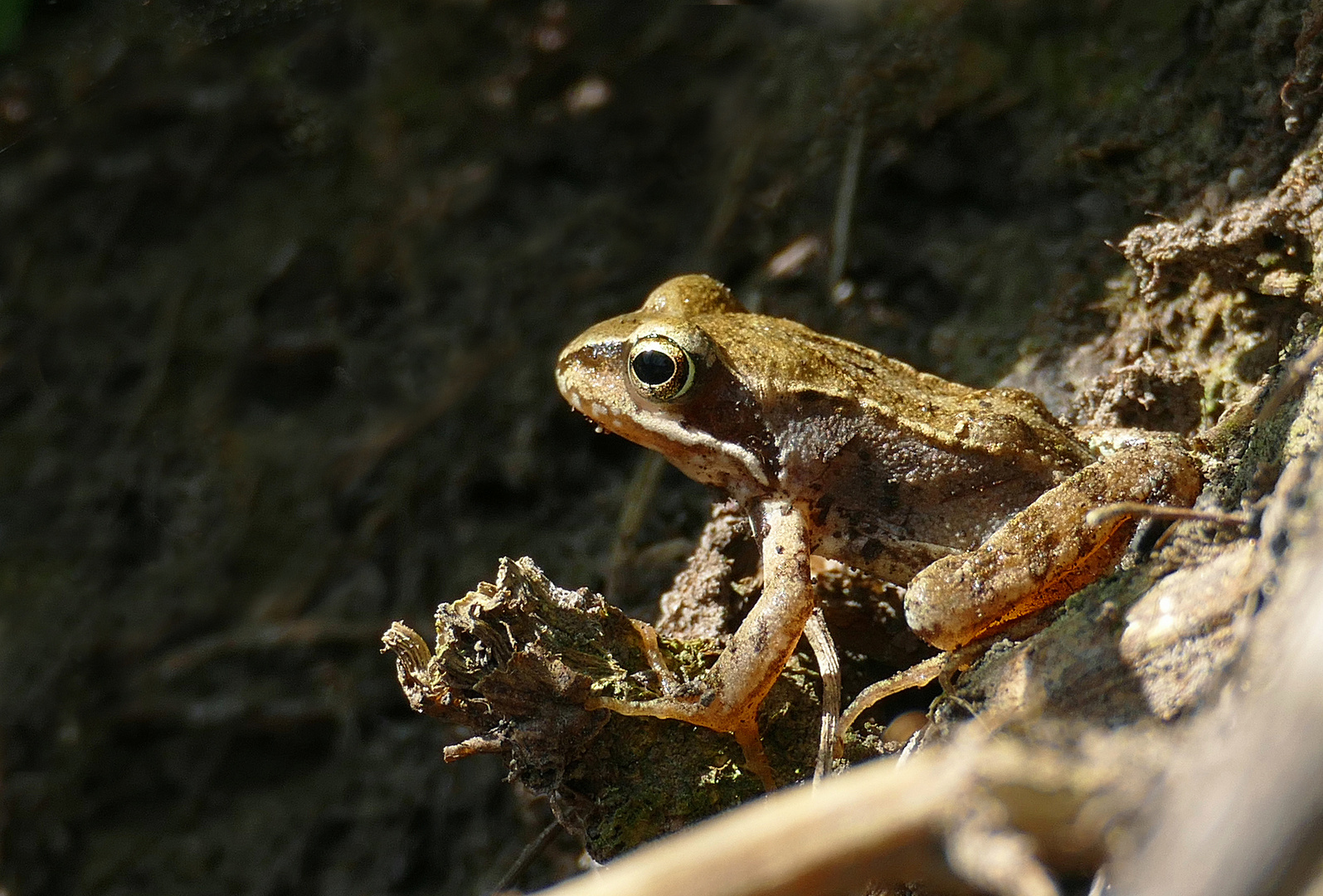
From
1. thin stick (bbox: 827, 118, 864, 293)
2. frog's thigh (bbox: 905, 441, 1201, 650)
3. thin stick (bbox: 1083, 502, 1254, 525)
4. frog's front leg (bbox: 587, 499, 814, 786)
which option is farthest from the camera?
thin stick (bbox: 827, 118, 864, 293)

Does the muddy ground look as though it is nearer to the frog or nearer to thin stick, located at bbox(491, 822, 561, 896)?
thin stick, located at bbox(491, 822, 561, 896)

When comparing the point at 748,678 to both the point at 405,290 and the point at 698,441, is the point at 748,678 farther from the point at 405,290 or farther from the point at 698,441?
the point at 405,290

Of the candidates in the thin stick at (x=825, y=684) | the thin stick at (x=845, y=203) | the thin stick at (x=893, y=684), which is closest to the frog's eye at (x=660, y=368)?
the thin stick at (x=825, y=684)

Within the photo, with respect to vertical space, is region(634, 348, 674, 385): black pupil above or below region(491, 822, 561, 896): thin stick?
above

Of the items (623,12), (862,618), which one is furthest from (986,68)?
(862,618)

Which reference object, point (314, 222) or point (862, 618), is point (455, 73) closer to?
point (314, 222)

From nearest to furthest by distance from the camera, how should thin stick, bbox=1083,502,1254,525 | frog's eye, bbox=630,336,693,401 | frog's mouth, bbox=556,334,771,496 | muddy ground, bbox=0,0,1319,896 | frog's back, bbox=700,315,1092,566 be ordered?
thin stick, bbox=1083,502,1254,525 < frog's back, bbox=700,315,1092,566 < frog's eye, bbox=630,336,693,401 < frog's mouth, bbox=556,334,771,496 < muddy ground, bbox=0,0,1319,896

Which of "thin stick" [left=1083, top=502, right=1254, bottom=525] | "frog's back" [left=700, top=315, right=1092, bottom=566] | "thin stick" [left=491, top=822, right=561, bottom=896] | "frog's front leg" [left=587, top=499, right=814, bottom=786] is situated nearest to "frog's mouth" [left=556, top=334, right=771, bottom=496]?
"frog's back" [left=700, top=315, right=1092, bottom=566]

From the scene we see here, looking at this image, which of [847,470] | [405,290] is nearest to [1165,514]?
[847,470]
